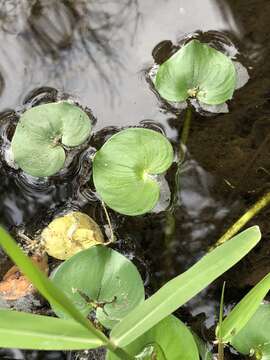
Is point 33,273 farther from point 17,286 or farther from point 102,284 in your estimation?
point 17,286

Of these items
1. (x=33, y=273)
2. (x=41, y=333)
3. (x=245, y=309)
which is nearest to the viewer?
(x=33, y=273)

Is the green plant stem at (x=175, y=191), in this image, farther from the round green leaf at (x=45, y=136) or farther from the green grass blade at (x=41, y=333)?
the green grass blade at (x=41, y=333)

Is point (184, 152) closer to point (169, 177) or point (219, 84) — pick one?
point (169, 177)

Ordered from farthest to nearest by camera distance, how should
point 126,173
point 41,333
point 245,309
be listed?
point 126,173, point 245,309, point 41,333

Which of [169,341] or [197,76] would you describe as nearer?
[169,341]

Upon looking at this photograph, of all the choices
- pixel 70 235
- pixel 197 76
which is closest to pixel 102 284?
pixel 70 235

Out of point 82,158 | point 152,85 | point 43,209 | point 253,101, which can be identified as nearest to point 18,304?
point 43,209
